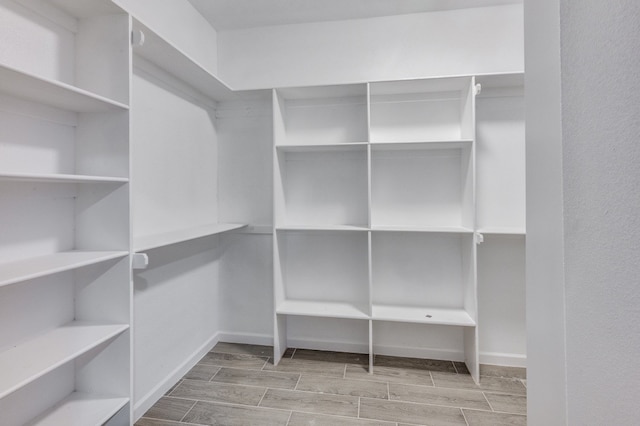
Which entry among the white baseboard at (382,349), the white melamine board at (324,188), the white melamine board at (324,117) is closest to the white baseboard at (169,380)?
the white baseboard at (382,349)

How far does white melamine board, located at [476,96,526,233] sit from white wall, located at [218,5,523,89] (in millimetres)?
298

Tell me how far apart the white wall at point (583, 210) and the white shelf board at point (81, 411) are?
163cm

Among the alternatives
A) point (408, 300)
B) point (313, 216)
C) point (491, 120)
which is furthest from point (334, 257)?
point (491, 120)

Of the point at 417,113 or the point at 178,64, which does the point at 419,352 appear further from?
the point at 178,64

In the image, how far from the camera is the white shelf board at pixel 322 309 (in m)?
2.28

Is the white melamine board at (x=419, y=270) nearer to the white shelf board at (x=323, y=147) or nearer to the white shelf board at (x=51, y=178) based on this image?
the white shelf board at (x=323, y=147)

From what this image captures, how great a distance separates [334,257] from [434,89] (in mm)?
1501

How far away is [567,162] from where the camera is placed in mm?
787

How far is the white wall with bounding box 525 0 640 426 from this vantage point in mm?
604

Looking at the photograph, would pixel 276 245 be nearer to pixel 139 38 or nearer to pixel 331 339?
pixel 331 339

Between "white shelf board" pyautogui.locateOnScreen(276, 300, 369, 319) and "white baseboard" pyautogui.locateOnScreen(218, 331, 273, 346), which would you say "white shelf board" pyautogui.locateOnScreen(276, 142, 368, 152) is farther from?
"white baseboard" pyautogui.locateOnScreen(218, 331, 273, 346)

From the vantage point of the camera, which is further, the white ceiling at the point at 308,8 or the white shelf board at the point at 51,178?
the white ceiling at the point at 308,8

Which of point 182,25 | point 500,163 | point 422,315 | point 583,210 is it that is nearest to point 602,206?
point 583,210

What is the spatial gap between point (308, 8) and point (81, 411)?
2.81m
